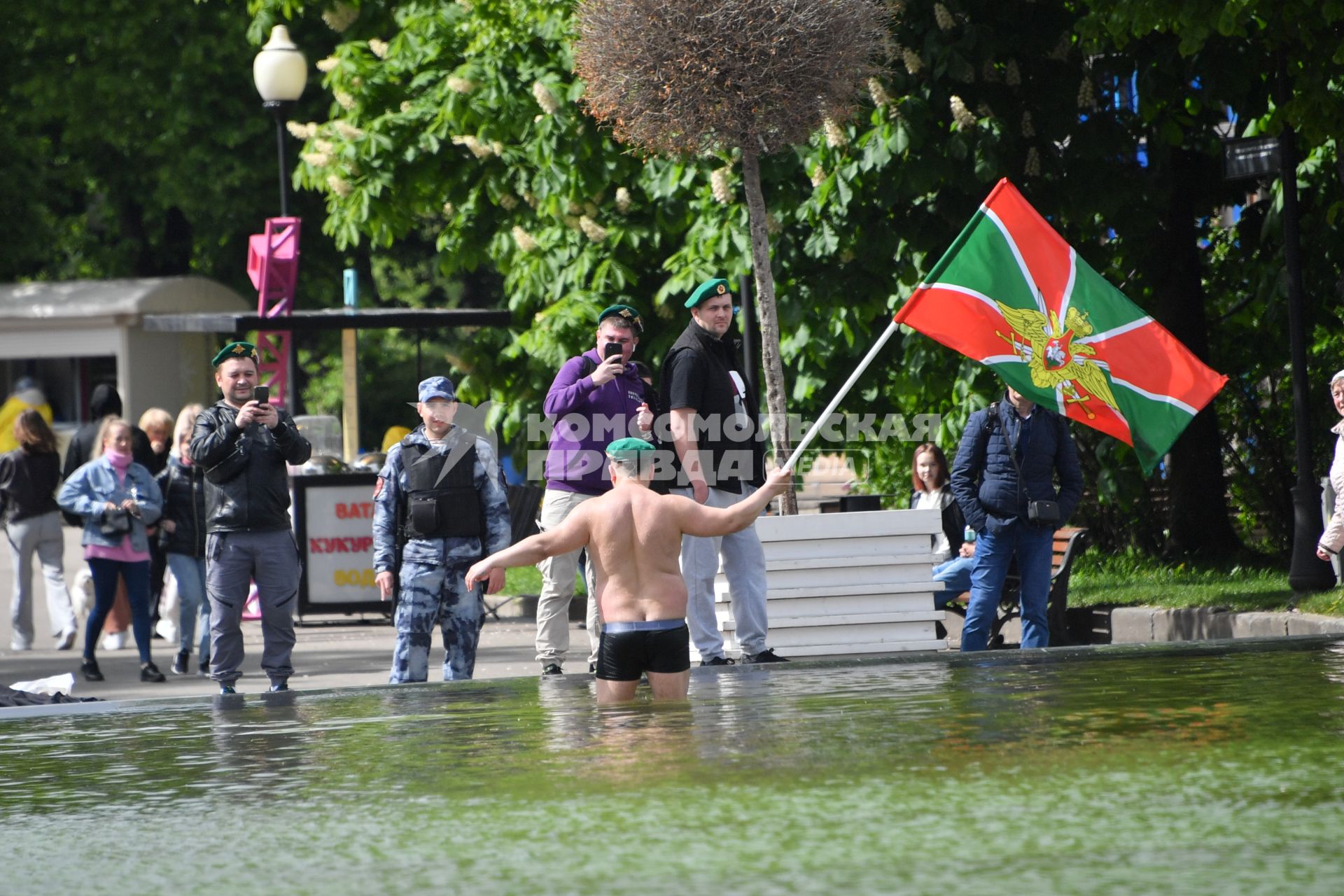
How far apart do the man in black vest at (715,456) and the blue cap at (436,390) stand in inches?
46.9

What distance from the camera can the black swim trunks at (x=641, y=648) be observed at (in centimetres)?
862

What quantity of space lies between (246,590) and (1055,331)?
4.67 m

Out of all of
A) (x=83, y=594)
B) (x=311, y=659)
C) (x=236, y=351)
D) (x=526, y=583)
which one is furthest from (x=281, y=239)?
(x=236, y=351)

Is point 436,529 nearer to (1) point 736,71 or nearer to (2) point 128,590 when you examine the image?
(1) point 736,71

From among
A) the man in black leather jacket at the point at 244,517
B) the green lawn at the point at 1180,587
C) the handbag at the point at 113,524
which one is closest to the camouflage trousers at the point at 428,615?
the man in black leather jacket at the point at 244,517

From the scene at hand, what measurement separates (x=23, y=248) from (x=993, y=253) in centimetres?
2853

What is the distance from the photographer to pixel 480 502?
10.6 m

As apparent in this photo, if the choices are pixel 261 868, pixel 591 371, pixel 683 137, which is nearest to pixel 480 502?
pixel 591 371

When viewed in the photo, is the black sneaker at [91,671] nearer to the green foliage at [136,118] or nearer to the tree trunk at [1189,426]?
the tree trunk at [1189,426]

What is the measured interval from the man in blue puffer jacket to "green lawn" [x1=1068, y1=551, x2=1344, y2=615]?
2017 mm

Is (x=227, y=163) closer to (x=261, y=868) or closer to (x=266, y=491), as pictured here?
(x=266, y=491)

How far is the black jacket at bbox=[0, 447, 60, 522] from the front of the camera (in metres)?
15.7

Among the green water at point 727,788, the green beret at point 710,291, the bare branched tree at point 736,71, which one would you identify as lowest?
the green water at point 727,788

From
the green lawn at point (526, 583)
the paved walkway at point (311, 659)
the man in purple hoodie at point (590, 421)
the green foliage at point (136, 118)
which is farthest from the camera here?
the green foliage at point (136, 118)
